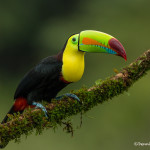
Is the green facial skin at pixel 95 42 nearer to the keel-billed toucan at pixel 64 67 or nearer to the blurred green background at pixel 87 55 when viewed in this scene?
the keel-billed toucan at pixel 64 67

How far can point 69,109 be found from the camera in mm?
3387

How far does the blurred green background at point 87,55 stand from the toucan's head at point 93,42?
187 inches

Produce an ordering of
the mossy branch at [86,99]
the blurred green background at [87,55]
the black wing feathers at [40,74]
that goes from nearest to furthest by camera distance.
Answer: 1. the mossy branch at [86,99]
2. the black wing feathers at [40,74]
3. the blurred green background at [87,55]

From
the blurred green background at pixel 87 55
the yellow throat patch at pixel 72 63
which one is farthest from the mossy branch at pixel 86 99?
the blurred green background at pixel 87 55

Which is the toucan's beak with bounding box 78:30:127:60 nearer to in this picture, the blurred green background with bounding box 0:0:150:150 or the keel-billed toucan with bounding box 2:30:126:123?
the keel-billed toucan with bounding box 2:30:126:123

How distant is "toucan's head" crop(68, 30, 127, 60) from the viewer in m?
3.53

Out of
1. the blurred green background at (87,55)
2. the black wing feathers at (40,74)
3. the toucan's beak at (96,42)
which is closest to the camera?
the toucan's beak at (96,42)

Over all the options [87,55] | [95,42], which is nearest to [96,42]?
[95,42]

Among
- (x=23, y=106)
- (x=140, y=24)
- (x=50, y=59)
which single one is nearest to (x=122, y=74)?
A: (x=50, y=59)

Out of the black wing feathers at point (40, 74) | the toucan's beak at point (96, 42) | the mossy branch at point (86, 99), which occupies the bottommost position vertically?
the mossy branch at point (86, 99)

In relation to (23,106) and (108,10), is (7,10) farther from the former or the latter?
(23,106)

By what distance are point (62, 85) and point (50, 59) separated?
0.26 meters

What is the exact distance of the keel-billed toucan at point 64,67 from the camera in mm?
3578

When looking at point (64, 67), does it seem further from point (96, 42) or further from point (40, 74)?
point (96, 42)
